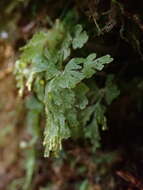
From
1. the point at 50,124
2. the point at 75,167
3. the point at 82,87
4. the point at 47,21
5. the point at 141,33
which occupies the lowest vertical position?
the point at 75,167

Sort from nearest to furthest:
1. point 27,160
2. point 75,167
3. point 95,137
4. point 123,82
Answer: point 95,137
point 123,82
point 75,167
point 27,160

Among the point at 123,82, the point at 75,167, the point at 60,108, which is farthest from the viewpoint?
the point at 75,167

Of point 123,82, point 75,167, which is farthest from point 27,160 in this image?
point 123,82

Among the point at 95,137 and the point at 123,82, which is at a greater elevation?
the point at 123,82

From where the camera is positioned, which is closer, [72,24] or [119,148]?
[72,24]

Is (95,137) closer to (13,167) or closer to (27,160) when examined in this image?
(27,160)

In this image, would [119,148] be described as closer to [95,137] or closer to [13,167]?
[95,137]
